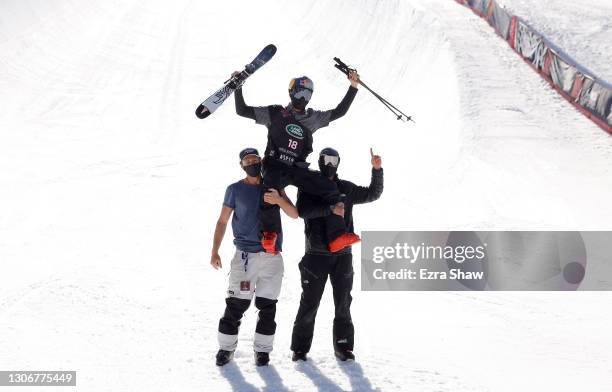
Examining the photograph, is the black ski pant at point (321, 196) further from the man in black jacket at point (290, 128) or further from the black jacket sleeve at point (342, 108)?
the black jacket sleeve at point (342, 108)

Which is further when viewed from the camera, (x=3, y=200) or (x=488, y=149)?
(x=488, y=149)

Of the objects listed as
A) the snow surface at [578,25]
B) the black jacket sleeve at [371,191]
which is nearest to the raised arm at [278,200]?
the black jacket sleeve at [371,191]

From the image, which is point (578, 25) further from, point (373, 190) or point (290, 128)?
point (373, 190)

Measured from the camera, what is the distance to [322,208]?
18.9ft

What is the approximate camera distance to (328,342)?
6.54 metres

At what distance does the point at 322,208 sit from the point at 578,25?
61.9 feet

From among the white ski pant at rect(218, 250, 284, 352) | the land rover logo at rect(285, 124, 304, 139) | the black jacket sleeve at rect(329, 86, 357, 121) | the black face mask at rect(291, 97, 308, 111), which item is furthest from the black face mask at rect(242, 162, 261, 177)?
the black jacket sleeve at rect(329, 86, 357, 121)

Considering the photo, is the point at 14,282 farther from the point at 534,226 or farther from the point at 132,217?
the point at 534,226

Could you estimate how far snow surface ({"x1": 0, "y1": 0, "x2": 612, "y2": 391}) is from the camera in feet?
20.1

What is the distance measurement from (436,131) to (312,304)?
405 inches

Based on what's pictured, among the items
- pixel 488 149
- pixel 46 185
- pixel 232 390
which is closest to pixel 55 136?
pixel 46 185

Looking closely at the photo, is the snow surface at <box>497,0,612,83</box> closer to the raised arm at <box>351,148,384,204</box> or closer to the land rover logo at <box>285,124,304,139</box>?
the land rover logo at <box>285,124,304,139</box>

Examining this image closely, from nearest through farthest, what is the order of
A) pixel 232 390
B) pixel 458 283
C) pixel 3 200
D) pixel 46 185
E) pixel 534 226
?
1. pixel 232 390
2. pixel 458 283
3. pixel 534 226
4. pixel 3 200
5. pixel 46 185

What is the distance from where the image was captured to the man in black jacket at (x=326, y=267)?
19.3 ft
